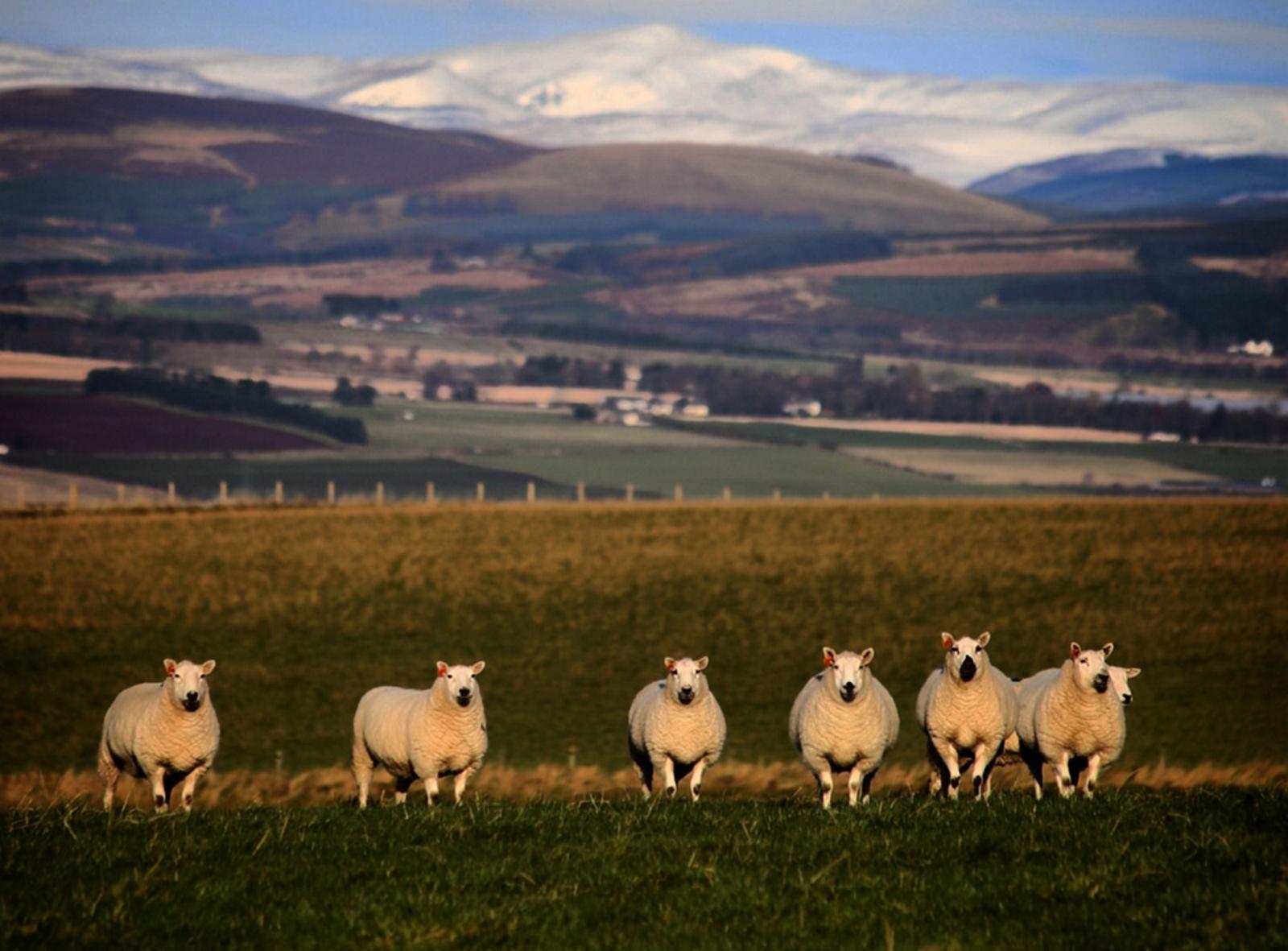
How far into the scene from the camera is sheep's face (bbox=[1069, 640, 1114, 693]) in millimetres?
21016

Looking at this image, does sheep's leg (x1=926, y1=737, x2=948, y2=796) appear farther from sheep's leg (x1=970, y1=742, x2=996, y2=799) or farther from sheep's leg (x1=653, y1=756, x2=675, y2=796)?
sheep's leg (x1=653, y1=756, x2=675, y2=796)

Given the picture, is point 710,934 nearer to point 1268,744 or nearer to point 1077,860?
point 1077,860

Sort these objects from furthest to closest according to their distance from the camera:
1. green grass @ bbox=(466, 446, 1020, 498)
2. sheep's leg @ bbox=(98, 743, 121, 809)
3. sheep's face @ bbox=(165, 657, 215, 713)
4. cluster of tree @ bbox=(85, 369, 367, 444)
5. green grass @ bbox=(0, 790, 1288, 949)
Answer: cluster of tree @ bbox=(85, 369, 367, 444) → green grass @ bbox=(466, 446, 1020, 498) → sheep's leg @ bbox=(98, 743, 121, 809) → sheep's face @ bbox=(165, 657, 215, 713) → green grass @ bbox=(0, 790, 1288, 949)

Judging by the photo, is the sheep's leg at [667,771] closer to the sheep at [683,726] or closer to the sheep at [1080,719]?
the sheep at [683,726]

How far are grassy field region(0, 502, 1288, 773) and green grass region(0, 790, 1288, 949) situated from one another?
25.4 meters

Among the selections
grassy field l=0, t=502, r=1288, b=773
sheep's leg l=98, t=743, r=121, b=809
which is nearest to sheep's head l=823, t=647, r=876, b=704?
sheep's leg l=98, t=743, r=121, b=809

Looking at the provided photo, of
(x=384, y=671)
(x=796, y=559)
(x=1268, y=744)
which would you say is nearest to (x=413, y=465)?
(x=796, y=559)

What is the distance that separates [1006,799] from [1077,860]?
11.1ft

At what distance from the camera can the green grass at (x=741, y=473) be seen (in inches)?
5423

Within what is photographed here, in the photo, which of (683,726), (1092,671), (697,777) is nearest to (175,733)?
(683,726)

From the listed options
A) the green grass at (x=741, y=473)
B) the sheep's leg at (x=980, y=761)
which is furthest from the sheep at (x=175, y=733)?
the green grass at (x=741, y=473)

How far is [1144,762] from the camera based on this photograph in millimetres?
43250

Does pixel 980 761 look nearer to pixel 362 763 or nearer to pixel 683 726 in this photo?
pixel 683 726

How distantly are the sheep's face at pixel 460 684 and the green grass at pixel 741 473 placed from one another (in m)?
108
